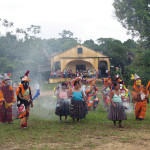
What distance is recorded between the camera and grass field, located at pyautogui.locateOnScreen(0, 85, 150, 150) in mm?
5750

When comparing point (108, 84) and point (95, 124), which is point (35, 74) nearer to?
point (108, 84)

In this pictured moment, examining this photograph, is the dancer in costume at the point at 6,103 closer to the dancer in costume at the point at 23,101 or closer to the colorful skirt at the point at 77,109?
the dancer in costume at the point at 23,101

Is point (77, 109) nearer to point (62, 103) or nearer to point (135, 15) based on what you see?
point (62, 103)

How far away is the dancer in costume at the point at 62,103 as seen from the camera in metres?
8.91

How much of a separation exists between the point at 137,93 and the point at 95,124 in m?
2.12

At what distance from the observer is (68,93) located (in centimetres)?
898

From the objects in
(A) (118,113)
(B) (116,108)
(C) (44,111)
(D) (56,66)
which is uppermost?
(D) (56,66)

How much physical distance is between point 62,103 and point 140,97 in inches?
114

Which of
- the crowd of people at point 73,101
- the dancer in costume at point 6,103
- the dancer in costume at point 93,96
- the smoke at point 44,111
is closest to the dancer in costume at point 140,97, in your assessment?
the crowd of people at point 73,101

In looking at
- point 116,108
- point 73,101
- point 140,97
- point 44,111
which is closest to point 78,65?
point 44,111

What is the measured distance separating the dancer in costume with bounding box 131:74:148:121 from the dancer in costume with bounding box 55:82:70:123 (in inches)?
101

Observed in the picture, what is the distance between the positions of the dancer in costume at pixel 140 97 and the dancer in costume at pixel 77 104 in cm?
206

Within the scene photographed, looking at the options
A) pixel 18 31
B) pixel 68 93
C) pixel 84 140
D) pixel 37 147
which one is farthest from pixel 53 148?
pixel 18 31

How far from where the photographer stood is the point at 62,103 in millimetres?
8953
